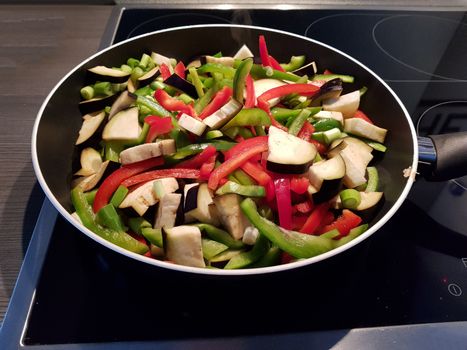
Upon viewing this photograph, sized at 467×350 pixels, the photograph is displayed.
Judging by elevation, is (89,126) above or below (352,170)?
below

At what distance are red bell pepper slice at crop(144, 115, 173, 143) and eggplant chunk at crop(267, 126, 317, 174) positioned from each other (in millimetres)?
260

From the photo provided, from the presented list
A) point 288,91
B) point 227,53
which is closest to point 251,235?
point 288,91

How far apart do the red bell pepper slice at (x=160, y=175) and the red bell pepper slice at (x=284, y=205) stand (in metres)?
0.20

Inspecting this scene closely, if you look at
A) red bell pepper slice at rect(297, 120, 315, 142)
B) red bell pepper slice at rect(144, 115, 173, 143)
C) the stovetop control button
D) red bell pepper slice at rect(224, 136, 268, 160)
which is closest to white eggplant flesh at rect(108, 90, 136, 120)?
red bell pepper slice at rect(144, 115, 173, 143)

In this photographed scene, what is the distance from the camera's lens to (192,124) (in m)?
0.95

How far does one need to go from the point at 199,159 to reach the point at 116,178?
20 centimetres

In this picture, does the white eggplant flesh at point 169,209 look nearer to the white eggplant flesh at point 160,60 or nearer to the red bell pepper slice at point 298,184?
the red bell pepper slice at point 298,184

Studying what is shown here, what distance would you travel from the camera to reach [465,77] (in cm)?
155

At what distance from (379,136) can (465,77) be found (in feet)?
2.42

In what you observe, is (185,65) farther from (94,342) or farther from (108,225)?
(94,342)

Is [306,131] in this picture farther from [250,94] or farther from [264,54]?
[264,54]

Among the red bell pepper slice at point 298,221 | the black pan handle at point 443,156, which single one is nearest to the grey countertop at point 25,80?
the red bell pepper slice at point 298,221

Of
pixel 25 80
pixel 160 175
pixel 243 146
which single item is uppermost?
pixel 243 146

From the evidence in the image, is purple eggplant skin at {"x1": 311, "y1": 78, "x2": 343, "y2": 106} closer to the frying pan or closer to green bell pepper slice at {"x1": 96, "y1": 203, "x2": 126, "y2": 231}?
the frying pan
